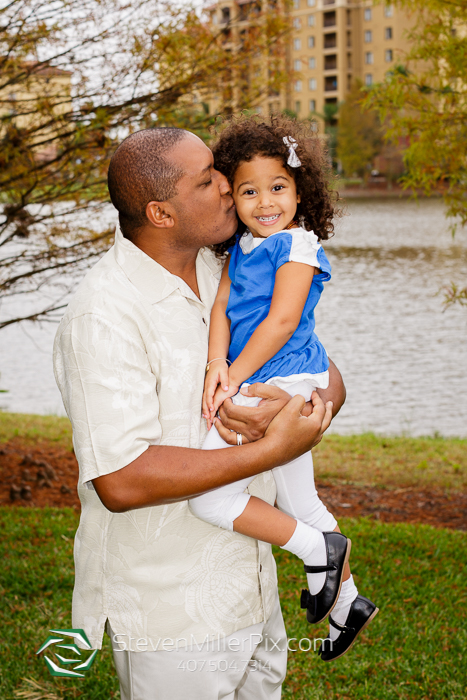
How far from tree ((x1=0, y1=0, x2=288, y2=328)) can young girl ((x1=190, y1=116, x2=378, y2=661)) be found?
81.6 inches

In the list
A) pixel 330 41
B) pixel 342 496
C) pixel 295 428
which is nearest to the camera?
pixel 295 428

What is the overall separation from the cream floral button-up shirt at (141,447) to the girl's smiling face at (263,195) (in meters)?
0.45

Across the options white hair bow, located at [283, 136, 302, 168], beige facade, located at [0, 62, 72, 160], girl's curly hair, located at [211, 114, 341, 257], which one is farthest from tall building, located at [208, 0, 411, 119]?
white hair bow, located at [283, 136, 302, 168]

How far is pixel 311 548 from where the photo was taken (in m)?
2.38

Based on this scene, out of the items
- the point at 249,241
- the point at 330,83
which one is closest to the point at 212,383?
the point at 249,241

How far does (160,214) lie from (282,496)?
3.45 feet

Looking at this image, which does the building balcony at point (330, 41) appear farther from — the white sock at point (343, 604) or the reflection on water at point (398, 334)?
the white sock at point (343, 604)

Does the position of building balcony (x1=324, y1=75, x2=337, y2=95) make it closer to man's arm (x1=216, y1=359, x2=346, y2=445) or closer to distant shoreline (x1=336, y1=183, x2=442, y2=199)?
distant shoreline (x1=336, y1=183, x2=442, y2=199)

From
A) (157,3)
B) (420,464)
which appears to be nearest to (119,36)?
(157,3)

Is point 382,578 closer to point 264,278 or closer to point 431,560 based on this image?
point 431,560

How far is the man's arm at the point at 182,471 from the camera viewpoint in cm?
191

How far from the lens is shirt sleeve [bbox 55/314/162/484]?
1900mm

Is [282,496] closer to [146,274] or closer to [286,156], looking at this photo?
[146,274]

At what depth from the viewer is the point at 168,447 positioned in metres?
1.97
